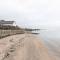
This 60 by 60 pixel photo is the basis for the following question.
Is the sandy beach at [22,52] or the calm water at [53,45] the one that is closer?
the sandy beach at [22,52]

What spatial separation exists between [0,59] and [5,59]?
0.58 m

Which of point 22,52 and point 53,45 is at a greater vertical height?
point 22,52

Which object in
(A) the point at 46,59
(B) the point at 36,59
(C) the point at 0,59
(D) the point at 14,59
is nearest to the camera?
(C) the point at 0,59

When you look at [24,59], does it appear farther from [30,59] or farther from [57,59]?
[57,59]

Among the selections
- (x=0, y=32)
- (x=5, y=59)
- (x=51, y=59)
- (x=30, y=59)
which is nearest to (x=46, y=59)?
(x=51, y=59)

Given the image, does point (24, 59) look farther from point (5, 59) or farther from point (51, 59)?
point (51, 59)

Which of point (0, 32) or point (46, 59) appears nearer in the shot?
point (46, 59)

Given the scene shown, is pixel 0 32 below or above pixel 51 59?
above

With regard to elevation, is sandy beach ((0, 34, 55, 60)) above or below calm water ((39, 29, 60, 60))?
above

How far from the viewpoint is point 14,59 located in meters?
12.1

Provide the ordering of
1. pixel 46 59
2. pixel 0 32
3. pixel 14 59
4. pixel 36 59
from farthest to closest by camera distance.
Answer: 1. pixel 0 32
2. pixel 46 59
3. pixel 36 59
4. pixel 14 59

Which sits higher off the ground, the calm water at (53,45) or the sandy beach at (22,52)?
the sandy beach at (22,52)

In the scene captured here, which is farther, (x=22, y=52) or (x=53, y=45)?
(x=53, y=45)

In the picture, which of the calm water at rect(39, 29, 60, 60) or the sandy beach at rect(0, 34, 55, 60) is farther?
the calm water at rect(39, 29, 60, 60)
